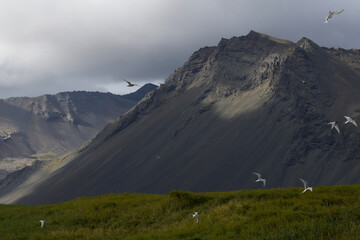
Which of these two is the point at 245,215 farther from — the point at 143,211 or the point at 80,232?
the point at 80,232

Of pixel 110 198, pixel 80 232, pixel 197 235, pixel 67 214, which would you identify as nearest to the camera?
pixel 197 235

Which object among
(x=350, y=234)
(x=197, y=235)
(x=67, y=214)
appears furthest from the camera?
(x=67, y=214)

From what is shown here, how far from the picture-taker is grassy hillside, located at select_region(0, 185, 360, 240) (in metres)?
24.5

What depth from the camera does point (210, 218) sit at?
91.1 feet

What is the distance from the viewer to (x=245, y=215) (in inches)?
1086

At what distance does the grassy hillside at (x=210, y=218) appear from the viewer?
24500 mm

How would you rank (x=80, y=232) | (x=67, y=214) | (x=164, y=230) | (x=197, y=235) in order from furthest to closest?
1. (x=67, y=214)
2. (x=80, y=232)
3. (x=164, y=230)
4. (x=197, y=235)

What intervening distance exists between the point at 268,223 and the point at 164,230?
20.5ft

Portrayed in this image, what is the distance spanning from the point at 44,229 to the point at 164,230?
10.2 meters

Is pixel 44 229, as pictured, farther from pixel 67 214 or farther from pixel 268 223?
pixel 268 223

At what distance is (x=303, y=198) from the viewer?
100.0ft

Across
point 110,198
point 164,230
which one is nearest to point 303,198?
point 164,230

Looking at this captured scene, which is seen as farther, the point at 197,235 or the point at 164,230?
the point at 164,230

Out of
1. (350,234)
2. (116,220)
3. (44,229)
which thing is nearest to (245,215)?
(350,234)
